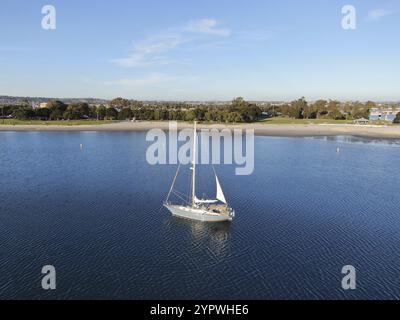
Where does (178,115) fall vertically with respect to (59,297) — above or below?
above

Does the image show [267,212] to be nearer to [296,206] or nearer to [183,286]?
[296,206]

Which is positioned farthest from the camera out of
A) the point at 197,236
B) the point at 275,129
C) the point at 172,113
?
the point at 172,113

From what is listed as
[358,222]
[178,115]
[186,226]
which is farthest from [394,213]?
[178,115]

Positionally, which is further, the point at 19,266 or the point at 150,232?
the point at 150,232

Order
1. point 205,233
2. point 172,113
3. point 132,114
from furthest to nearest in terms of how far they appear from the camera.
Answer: point 132,114
point 172,113
point 205,233

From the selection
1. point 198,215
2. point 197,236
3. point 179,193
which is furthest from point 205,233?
point 179,193

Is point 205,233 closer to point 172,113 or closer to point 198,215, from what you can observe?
point 198,215
